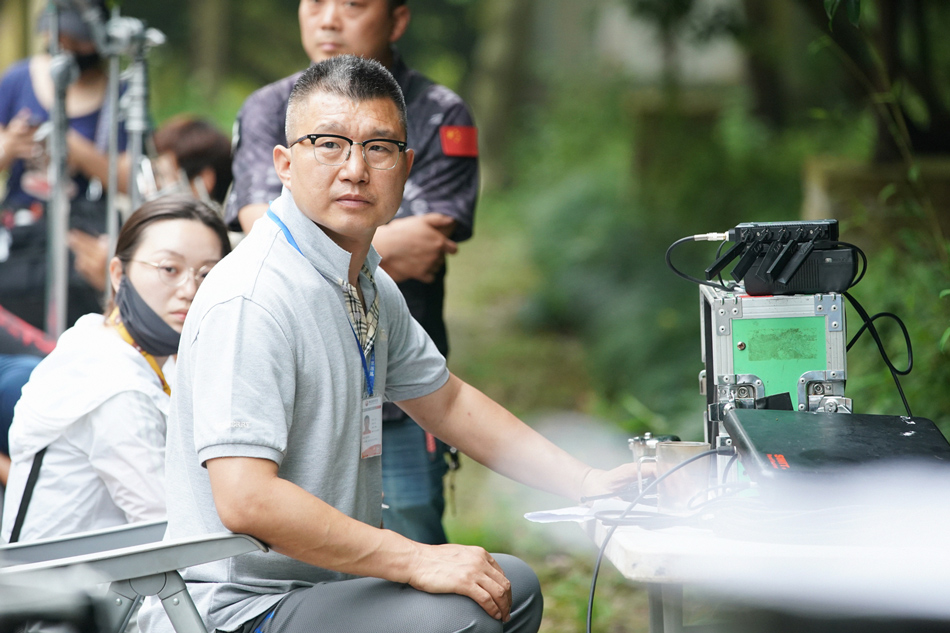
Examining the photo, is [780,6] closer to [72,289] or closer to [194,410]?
[72,289]

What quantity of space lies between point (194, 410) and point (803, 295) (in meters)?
1.10

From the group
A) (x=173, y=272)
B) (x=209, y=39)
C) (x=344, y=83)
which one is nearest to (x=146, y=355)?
(x=173, y=272)

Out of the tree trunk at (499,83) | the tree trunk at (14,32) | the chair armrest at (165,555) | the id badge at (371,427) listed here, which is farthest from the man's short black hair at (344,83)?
the tree trunk at (499,83)

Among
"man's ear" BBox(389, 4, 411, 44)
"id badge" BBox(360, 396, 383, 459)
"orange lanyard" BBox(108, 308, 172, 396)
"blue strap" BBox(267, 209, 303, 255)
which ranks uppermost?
"man's ear" BBox(389, 4, 411, 44)

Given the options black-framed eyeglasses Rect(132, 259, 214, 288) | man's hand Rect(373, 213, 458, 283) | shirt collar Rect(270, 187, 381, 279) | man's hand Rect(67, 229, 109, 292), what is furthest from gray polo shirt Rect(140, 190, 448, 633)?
man's hand Rect(67, 229, 109, 292)

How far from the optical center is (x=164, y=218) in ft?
8.05

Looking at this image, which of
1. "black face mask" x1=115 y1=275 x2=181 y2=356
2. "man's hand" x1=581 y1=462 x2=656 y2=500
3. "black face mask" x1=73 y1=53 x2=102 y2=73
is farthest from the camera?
"black face mask" x1=73 y1=53 x2=102 y2=73

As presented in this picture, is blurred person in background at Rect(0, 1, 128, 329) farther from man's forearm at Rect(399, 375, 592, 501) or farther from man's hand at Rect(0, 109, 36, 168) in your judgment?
man's forearm at Rect(399, 375, 592, 501)

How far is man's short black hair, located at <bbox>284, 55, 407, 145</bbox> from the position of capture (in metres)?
1.80

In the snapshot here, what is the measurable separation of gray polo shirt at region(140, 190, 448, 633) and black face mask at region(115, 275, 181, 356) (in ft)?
1.68

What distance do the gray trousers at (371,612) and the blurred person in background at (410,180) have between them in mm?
1089

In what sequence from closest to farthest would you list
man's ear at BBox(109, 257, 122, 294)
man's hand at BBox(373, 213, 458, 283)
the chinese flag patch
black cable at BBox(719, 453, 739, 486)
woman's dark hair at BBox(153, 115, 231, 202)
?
1. black cable at BBox(719, 453, 739, 486)
2. man's ear at BBox(109, 257, 122, 294)
3. man's hand at BBox(373, 213, 458, 283)
4. the chinese flag patch
5. woman's dark hair at BBox(153, 115, 231, 202)

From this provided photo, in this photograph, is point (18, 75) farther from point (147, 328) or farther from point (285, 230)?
point (285, 230)

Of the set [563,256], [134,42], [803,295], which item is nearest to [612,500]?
[803,295]
